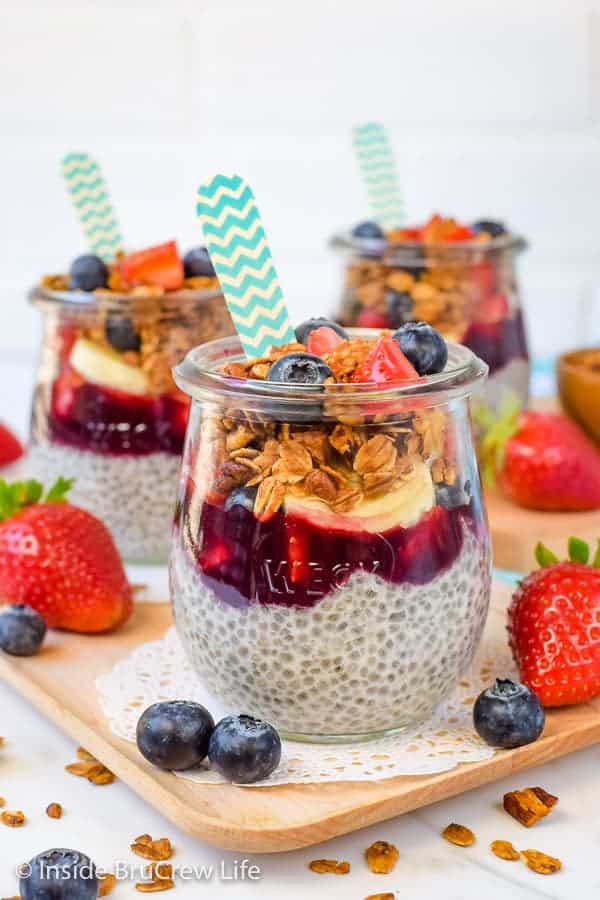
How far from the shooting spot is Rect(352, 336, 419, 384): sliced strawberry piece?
101 cm

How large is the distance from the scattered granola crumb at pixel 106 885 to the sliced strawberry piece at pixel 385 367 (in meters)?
0.40

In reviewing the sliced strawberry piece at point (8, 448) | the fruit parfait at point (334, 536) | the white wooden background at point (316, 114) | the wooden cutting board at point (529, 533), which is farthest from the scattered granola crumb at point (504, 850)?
the white wooden background at point (316, 114)

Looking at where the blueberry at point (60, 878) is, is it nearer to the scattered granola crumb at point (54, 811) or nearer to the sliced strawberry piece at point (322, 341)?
the scattered granola crumb at point (54, 811)

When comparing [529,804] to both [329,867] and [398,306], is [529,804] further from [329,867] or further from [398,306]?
[398,306]

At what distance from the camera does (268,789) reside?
954 millimetres

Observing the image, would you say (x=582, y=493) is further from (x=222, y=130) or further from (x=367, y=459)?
(x=222, y=130)

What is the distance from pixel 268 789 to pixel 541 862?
198mm

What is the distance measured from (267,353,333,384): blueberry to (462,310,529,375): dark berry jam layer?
0.66 meters

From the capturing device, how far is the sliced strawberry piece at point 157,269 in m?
1.44

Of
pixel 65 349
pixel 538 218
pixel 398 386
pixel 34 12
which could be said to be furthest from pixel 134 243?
pixel 398 386

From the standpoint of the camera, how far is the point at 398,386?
97 cm

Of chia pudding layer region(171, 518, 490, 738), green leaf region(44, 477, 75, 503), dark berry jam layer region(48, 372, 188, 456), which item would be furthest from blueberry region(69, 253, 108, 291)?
chia pudding layer region(171, 518, 490, 738)

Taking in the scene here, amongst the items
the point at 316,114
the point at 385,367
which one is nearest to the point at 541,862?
the point at 385,367

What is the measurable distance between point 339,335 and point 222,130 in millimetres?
1566
